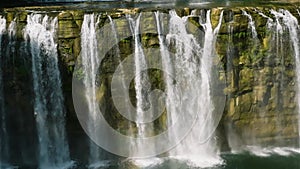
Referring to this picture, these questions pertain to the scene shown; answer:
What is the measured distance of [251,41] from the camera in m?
12.0

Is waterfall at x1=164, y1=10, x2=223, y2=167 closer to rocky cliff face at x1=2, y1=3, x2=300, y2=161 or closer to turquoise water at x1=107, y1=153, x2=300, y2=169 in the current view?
rocky cliff face at x1=2, y1=3, x2=300, y2=161

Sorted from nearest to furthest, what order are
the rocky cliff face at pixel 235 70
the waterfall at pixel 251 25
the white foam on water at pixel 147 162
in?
the rocky cliff face at pixel 235 70 < the white foam on water at pixel 147 162 < the waterfall at pixel 251 25

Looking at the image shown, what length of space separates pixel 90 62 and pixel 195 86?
9.77ft

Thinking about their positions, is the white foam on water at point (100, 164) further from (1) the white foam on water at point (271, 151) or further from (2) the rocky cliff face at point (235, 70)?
(1) the white foam on water at point (271, 151)

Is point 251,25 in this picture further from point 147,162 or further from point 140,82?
point 147,162

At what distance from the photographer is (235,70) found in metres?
12.0

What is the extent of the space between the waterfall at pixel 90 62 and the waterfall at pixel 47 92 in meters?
0.70

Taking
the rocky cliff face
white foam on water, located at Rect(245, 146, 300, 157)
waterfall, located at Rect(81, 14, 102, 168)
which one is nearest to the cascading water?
the rocky cliff face

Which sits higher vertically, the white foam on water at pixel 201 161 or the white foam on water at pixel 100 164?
the white foam on water at pixel 100 164

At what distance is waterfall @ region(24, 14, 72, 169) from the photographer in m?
11.2

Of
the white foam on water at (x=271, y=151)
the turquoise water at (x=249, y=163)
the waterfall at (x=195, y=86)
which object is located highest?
the waterfall at (x=195, y=86)

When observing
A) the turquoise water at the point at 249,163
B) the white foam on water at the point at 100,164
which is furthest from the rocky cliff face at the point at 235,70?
the white foam on water at the point at 100,164

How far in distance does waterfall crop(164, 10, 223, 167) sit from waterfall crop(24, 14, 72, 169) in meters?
3.01

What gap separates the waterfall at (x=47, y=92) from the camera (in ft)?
36.6
